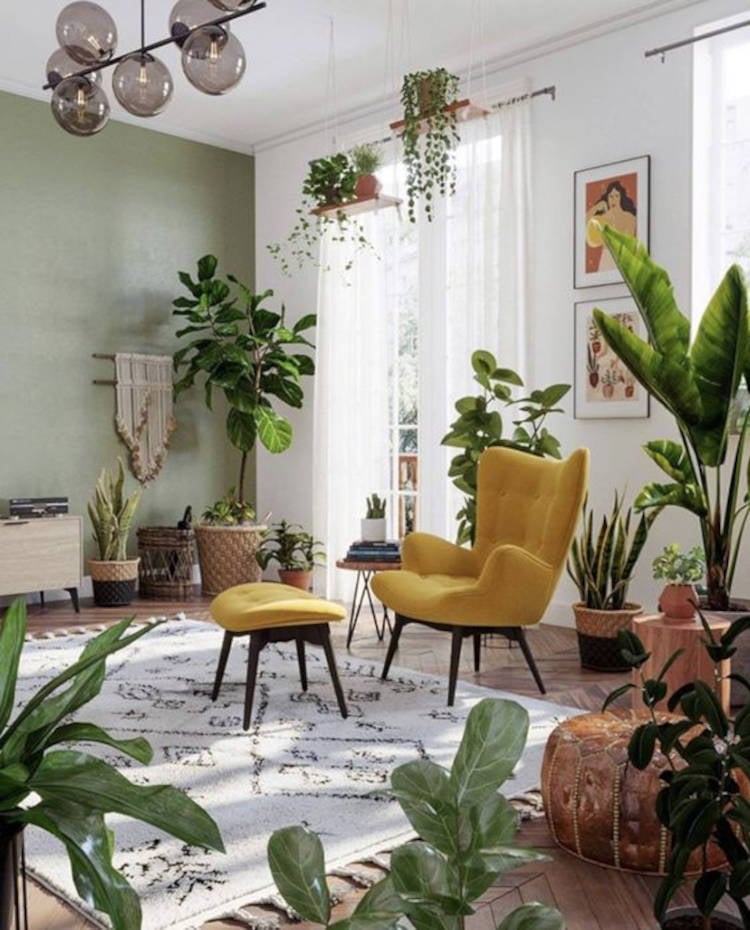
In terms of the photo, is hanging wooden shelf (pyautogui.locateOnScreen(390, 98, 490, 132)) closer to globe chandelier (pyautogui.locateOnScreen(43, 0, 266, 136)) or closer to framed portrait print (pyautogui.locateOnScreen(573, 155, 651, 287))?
framed portrait print (pyautogui.locateOnScreen(573, 155, 651, 287))

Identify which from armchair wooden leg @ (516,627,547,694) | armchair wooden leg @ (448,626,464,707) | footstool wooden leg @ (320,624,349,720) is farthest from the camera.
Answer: armchair wooden leg @ (516,627,547,694)

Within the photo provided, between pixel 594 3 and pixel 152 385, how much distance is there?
3751 mm

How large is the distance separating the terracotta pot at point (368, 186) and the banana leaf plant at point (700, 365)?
2061 millimetres

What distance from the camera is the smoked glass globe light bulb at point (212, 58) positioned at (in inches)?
122

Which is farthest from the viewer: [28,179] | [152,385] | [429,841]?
[152,385]

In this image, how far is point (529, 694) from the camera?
12.9 ft

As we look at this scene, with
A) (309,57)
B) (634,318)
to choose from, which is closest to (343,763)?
(634,318)

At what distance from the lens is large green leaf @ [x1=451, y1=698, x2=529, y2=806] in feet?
1.79

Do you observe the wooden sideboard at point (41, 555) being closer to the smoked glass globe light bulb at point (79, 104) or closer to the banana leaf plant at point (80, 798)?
the smoked glass globe light bulb at point (79, 104)

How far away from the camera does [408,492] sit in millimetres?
6387

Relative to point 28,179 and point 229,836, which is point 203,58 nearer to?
point 229,836

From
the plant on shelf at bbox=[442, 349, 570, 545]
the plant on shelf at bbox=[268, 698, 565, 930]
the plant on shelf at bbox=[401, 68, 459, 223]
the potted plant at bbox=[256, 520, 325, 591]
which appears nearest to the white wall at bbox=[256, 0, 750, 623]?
the plant on shelf at bbox=[442, 349, 570, 545]

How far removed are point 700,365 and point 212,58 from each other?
200 cm

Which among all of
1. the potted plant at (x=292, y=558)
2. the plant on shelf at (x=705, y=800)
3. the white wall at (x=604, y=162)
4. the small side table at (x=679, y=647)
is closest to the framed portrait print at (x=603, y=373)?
the white wall at (x=604, y=162)
